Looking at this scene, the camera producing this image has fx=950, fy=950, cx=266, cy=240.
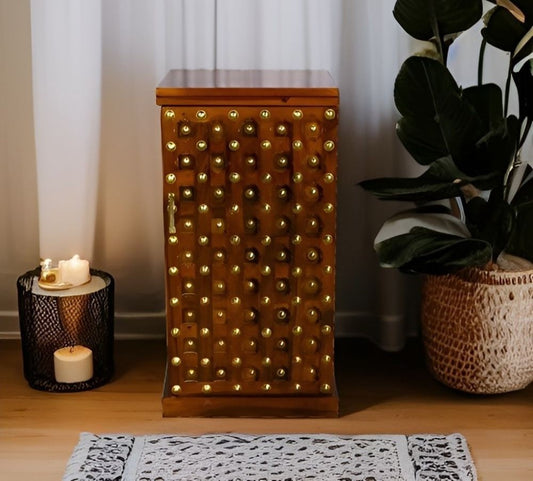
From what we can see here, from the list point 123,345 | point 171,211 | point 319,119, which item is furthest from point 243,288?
point 123,345

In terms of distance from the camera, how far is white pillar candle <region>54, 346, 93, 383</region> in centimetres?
201

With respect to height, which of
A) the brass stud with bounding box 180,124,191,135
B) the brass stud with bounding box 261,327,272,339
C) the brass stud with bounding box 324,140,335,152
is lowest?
the brass stud with bounding box 261,327,272,339

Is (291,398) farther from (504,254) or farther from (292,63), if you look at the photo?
(292,63)

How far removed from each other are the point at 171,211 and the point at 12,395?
21.7 inches

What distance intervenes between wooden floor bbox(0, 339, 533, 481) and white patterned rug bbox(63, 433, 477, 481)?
0.04m

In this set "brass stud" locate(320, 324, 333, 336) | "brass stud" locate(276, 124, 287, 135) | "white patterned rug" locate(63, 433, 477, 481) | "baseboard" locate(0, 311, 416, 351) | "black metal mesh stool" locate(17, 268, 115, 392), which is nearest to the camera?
"white patterned rug" locate(63, 433, 477, 481)

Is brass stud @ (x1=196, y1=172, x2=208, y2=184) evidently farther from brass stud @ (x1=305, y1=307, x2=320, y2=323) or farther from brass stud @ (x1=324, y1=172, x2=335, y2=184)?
brass stud @ (x1=305, y1=307, x2=320, y2=323)

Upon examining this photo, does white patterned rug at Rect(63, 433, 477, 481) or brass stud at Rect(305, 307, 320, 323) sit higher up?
brass stud at Rect(305, 307, 320, 323)

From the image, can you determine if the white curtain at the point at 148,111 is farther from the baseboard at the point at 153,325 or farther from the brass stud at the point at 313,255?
the brass stud at the point at 313,255

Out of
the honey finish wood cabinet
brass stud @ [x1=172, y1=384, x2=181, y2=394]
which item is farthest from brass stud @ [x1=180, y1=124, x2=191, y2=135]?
brass stud @ [x1=172, y1=384, x2=181, y2=394]

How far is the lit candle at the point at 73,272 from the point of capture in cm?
203

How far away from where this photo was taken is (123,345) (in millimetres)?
2287

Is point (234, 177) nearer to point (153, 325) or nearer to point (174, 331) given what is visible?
point (174, 331)

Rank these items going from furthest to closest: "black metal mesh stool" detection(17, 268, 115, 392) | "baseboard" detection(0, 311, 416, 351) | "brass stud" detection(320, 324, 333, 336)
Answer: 1. "baseboard" detection(0, 311, 416, 351)
2. "black metal mesh stool" detection(17, 268, 115, 392)
3. "brass stud" detection(320, 324, 333, 336)
